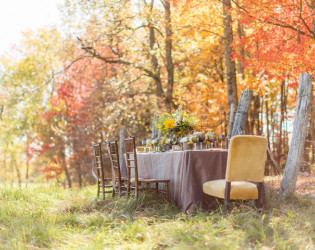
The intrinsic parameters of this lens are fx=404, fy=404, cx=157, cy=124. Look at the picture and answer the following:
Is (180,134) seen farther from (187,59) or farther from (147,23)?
(187,59)

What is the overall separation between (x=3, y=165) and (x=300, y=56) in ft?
61.6

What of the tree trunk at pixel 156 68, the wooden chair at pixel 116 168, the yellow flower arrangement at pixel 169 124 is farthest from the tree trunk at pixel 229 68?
the wooden chair at pixel 116 168

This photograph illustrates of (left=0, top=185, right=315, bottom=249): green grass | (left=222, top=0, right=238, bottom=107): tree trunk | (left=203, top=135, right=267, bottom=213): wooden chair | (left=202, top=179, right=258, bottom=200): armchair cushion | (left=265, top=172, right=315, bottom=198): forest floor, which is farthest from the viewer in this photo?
(left=222, top=0, right=238, bottom=107): tree trunk

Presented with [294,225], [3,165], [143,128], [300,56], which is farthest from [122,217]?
[3,165]

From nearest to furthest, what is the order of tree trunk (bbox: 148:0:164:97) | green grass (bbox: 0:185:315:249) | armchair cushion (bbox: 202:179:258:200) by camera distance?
green grass (bbox: 0:185:315:249)
armchair cushion (bbox: 202:179:258:200)
tree trunk (bbox: 148:0:164:97)

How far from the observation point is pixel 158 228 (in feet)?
12.3

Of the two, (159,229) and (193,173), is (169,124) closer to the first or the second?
(193,173)

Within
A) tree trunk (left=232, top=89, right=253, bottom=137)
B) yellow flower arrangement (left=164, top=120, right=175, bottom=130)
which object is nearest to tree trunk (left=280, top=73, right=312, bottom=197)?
tree trunk (left=232, top=89, right=253, bottom=137)

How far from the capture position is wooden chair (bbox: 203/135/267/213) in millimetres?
4059

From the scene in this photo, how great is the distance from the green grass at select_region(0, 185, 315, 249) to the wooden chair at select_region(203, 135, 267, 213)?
0.19m

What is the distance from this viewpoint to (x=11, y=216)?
4977 millimetres

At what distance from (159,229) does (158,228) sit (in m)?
0.03

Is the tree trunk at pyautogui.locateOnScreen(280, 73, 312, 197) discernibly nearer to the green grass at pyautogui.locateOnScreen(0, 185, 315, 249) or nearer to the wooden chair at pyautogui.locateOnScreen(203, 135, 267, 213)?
the green grass at pyautogui.locateOnScreen(0, 185, 315, 249)

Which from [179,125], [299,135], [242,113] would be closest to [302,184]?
[242,113]
